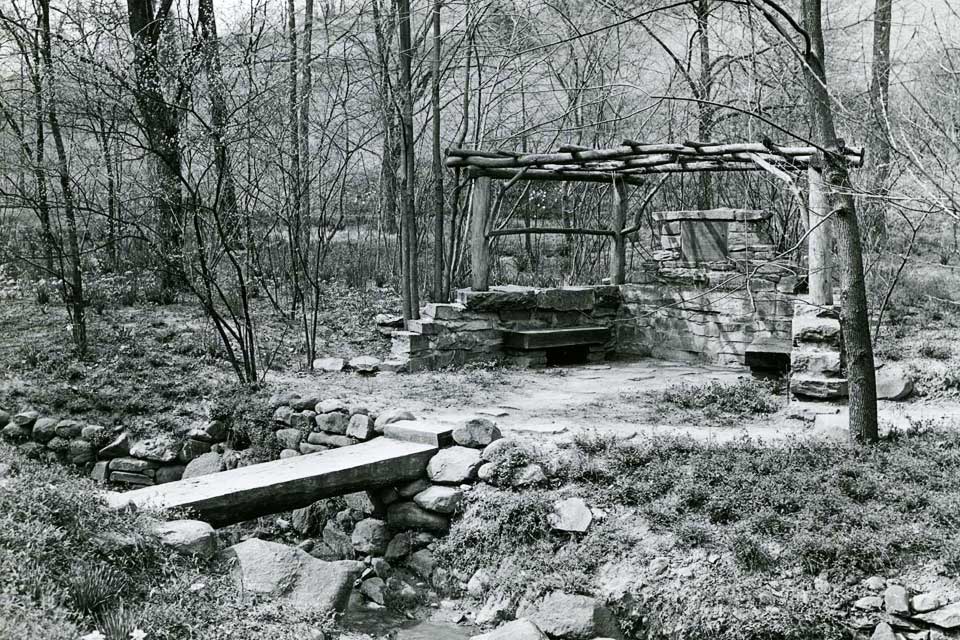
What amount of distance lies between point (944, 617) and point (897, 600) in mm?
194

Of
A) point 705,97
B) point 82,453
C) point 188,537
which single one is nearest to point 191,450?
point 82,453

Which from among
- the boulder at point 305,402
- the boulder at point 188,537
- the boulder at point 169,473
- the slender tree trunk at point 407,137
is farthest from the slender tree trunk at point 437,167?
the boulder at point 188,537

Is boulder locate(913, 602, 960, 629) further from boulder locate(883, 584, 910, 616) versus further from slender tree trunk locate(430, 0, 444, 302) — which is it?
slender tree trunk locate(430, 0, 444, 302)

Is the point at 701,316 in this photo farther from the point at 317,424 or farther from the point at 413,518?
the point at 413,518

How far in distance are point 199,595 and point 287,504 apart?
1471 millimetres

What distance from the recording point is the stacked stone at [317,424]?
Answer: 6.24 meters

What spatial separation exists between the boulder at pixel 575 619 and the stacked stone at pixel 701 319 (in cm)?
525

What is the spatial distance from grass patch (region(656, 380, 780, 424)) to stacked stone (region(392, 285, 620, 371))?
2.49 meters

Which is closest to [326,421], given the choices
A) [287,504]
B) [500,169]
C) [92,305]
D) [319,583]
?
[287,504]

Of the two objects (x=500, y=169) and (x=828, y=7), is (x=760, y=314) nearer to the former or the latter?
(x=500, y=169)

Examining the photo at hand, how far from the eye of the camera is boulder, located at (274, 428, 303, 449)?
6578 millimetres

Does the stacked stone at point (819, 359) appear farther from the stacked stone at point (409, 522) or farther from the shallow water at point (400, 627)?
the shallow water at point (400, 627)

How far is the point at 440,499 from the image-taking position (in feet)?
17.3

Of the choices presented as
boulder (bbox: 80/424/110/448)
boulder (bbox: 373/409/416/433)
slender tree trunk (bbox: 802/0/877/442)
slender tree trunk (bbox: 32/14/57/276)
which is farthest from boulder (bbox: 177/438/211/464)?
slender tree trunk (bbox: 802/0/877/442)
